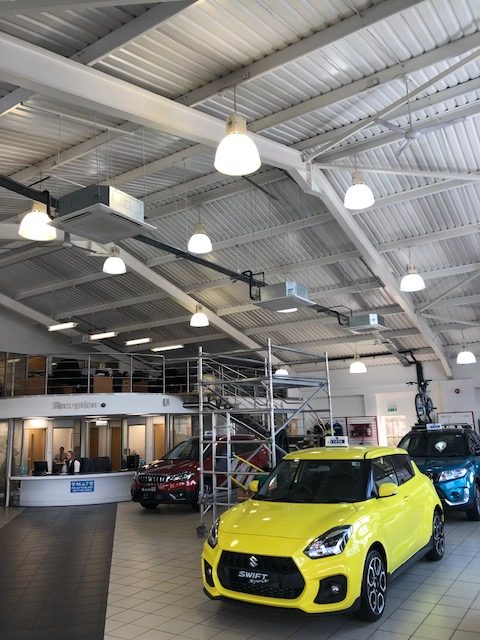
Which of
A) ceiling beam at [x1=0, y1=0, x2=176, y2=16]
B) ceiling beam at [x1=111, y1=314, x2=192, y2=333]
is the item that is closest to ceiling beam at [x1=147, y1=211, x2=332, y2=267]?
ceiling beam at [x1=111, y1=314, x2=192, y2=333]

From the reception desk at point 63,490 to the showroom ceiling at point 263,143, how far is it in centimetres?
589

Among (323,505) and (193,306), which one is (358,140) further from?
(193,306)

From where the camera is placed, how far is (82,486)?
1348 cm

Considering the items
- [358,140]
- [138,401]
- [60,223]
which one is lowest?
[138,401]

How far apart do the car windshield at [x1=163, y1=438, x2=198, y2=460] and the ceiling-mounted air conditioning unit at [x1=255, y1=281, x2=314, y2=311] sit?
4.12 meters

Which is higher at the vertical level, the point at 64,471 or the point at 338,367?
the point at 338,367

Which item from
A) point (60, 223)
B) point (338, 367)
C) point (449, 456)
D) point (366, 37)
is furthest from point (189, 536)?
point (338, 367)

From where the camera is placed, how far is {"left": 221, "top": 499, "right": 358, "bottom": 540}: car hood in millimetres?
4457

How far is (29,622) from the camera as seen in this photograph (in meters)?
4.96

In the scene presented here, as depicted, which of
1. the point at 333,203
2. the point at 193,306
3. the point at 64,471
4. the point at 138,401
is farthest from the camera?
the point at 193,306

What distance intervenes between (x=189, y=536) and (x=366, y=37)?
7.99 metres

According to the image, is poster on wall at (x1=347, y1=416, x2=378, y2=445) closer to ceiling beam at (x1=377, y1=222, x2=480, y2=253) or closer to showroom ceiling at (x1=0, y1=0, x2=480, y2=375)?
showroom ceiling at (x1=0, y1=0, x2=480, y2=375)

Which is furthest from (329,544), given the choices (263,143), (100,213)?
(263,143)

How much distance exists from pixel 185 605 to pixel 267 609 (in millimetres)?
1317
